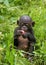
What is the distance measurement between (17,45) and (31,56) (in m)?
0.39

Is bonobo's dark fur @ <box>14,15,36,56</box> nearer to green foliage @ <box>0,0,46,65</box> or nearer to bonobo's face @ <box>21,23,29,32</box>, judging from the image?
bonobo's face @ <box>21,23,29,32</box>

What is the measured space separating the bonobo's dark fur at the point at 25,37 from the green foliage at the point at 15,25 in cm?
10

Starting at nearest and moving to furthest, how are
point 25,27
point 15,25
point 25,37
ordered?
1. point 25,27
2. point 25,37
3. point 15,25

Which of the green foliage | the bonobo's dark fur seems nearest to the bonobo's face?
the bonobo's dark fur

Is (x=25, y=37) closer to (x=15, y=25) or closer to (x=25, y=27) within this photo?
(x=25, y=27)

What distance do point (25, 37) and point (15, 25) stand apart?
1.00 metres

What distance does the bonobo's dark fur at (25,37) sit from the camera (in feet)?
19.9

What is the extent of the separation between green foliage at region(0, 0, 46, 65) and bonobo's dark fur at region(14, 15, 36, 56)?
103mm

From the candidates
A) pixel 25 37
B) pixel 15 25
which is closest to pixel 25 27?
pixel 25 37

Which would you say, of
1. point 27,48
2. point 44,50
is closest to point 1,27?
point 27,48

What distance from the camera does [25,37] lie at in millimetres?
6098

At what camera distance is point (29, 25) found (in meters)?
6.14

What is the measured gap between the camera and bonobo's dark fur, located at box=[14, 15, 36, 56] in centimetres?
606

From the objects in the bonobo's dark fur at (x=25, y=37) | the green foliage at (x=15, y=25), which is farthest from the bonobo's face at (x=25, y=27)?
the green foliage at (x=15, y=25)
